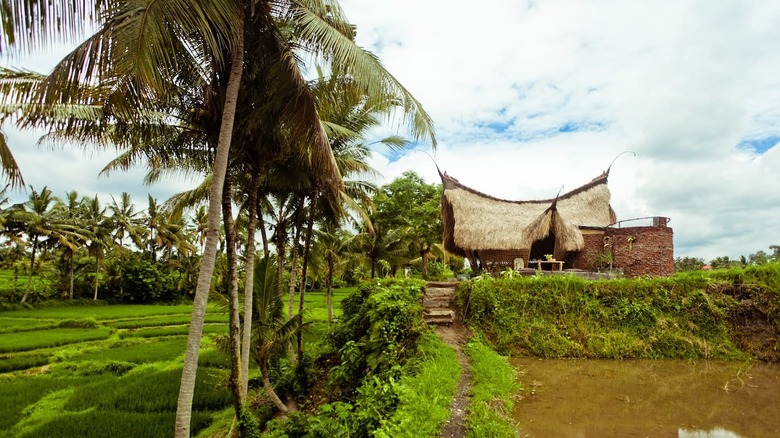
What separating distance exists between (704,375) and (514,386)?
345 centimetres

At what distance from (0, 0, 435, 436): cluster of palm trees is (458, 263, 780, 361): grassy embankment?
4265 millimetres

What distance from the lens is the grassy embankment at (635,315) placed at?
7602 millimetres

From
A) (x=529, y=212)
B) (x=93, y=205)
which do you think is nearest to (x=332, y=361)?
(x=529, y=212)

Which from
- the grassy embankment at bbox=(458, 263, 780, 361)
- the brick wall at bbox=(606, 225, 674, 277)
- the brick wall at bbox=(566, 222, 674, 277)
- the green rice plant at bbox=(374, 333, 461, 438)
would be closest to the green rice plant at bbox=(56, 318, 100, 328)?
the grassy embankment at bbox=(458, 263, 780, 361)

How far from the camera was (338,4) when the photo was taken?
16.8 feet

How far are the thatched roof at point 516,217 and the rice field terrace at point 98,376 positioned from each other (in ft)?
17.3

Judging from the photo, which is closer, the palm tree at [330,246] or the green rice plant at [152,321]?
the palm tree at [330,246]

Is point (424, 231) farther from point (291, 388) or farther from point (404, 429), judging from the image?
point (404, 429)

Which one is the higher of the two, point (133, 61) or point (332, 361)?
point (133, 61)

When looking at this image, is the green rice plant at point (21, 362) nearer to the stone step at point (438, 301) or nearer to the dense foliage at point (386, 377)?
the dense foliage at point (386, 377)

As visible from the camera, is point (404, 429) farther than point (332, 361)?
No

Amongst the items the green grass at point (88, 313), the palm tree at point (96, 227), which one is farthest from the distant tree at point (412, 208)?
the palm tree at point (96, 227)

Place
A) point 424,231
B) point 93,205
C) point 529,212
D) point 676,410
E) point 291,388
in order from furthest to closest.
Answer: point 93,205 < point 424,231 < point 529,212 < point 291,388 < point 676,410

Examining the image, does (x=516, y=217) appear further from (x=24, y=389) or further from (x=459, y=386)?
(x=24, y=389)
